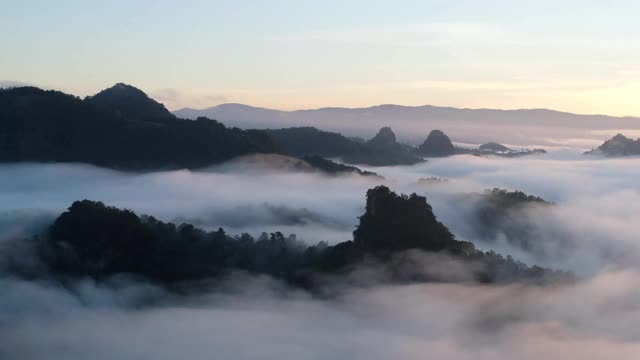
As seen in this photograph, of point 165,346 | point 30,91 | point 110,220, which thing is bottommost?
point 165,346

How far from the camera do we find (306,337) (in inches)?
2320

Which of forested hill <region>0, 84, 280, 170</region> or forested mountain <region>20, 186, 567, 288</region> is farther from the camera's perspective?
forested hill <region>0, 84, 280, 170</region>

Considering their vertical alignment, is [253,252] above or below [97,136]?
below

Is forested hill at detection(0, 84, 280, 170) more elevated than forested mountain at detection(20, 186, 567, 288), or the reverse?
forested hill at detection(0, 84, 280, 170)

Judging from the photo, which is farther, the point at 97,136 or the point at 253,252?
the point at 97,136

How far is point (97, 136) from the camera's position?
144 m

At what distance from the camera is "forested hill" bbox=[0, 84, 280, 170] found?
141m

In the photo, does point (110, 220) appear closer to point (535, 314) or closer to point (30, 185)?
point (535, 314)

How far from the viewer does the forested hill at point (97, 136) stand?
141 m

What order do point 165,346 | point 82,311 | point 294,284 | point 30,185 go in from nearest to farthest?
point 165,346 → point 82,311 → point 294,284 → point 30,185

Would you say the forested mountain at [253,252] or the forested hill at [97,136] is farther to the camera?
the forested hill at [97,136]

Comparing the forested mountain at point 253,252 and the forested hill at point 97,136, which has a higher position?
the forested hill at point 97,136

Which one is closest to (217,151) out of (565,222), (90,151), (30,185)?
(90,151)

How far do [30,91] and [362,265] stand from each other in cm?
9367
